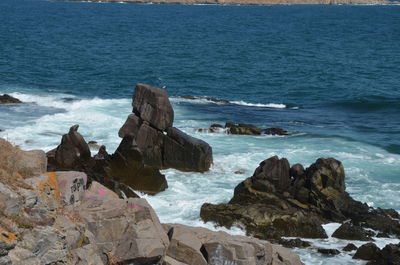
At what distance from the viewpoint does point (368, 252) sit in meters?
26.6

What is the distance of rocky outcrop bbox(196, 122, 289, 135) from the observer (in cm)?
4739

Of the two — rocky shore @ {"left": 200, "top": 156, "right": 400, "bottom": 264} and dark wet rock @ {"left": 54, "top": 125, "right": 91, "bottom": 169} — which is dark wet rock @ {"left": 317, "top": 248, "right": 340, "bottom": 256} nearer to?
rocky shore @ {"left": 200, "top": 156, "right": 400, "bottom": 264}

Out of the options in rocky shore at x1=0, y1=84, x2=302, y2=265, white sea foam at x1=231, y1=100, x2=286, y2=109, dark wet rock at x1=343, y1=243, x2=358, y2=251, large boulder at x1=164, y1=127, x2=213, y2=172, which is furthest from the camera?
white sea foam at x1=231, y1=100, x2=286, y2=109

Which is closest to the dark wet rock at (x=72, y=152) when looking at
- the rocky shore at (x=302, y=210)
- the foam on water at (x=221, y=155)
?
the foam on water at (x=221, y=155)

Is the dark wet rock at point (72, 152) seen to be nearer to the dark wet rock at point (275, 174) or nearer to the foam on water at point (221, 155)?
the foam on water at point (221, 155)

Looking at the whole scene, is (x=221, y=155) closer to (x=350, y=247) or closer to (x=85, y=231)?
(x=350, y=247)

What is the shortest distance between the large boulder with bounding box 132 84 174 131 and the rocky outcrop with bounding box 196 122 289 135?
8.97 metres

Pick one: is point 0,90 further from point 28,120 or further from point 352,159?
point 352,159

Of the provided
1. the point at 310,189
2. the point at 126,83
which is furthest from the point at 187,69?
the point at 310,189

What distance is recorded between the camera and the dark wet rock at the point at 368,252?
26516 mm

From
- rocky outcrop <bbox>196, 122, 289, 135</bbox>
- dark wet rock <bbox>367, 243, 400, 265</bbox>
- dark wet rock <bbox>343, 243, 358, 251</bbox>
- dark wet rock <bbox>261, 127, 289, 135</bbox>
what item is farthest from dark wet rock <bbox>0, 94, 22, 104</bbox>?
dark wet rock <bbox>367, 243, 400, 265</bbox>

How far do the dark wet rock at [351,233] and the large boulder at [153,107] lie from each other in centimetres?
1308

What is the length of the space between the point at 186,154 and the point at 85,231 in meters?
18.4

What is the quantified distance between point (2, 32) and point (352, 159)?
89101 millimetres
